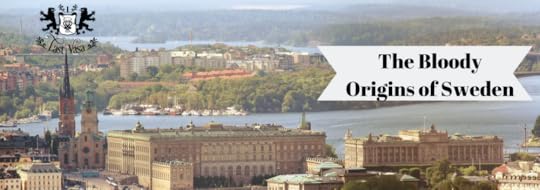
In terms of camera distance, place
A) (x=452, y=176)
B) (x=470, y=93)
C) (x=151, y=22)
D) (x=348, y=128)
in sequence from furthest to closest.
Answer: (x=151, y=22)
(x=348, y=128)
(x=452, y=176)
(x=470, y=93)

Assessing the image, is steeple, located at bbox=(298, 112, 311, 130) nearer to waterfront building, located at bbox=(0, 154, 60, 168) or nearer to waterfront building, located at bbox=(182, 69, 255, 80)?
waterfront building, located at bbox=(0, 154, 60, 168)

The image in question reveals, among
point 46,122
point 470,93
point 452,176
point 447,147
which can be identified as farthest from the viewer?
point 46,122

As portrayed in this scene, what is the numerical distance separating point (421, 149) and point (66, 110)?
9459 millimetres

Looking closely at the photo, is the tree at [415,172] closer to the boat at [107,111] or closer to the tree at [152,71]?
the boat at [107,111]

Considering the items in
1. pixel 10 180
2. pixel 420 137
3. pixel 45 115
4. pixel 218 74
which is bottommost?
pixel 10 180

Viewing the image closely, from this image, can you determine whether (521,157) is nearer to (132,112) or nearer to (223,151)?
(223,151)

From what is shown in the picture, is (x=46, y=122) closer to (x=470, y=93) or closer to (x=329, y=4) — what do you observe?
(x=329, y=4)

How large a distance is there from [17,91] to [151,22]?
6741 mm

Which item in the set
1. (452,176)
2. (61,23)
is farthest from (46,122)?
(61,23)

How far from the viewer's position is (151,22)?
2422 inches

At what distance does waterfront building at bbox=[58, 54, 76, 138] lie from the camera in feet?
156

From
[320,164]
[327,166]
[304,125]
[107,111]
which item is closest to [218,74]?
[107,111]

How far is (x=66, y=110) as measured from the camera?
48.9 metres

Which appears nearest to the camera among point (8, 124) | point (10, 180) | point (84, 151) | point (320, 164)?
point (320, 164)
